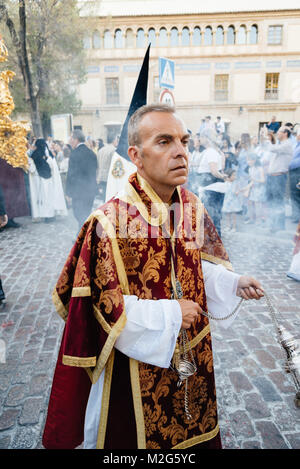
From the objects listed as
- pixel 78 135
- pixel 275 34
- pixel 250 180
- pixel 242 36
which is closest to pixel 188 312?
pixel 78 135

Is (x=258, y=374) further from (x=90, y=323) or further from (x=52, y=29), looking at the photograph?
(x=52, y=29)

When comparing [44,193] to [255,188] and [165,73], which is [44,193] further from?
[255,188]

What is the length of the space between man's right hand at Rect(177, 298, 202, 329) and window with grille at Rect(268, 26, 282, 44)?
32.6 m

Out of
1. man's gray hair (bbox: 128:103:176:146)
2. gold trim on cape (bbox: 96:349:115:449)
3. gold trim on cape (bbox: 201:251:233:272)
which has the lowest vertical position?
gold trim on cape (bbox: 96:349:115:449)

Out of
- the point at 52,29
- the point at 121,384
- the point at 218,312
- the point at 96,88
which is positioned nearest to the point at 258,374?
the point at 218,312

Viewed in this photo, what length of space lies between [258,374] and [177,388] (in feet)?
5.26

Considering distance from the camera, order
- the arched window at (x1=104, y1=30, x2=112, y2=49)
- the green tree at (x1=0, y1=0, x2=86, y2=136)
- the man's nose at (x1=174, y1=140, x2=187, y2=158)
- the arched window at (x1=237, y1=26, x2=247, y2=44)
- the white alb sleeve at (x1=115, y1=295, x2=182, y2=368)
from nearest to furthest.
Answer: the white alb sleeve at (x1=115, y1=295, x2=182, y2=368) → the man's nose at (x1=174, y1=140, x2=187, y2=158) → the green tree at (x1=0, y1=0, x2=86, y2=136) → the arched window at (x1=104, y1=30, x2=112, y2=49) → the arched window at (x1=237, y1=26, x2=247, y2=44)

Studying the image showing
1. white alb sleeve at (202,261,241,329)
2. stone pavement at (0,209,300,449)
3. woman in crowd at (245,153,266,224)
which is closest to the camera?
white alb sleeve at (202,261,241,329)

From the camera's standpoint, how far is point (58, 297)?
5.09 feet

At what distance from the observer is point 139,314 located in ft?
4.61

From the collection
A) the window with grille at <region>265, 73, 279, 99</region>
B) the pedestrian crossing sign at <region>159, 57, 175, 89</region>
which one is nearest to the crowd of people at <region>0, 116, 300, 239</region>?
the pedestrian crossing sign at <region>159, 57, 175, 89</region>

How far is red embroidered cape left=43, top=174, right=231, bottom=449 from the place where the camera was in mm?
1428

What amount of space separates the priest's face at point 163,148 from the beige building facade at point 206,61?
95.1ft

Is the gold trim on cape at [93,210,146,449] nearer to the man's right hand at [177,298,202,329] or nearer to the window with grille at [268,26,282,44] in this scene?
the man's right hand at [177,298,202,329]
